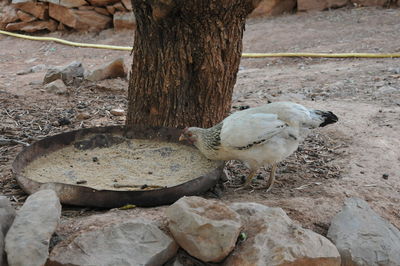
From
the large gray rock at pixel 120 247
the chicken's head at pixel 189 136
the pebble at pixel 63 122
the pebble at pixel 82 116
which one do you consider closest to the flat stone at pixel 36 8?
the pebble at pixel 82 116

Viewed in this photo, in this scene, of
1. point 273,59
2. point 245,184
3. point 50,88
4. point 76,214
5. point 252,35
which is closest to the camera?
point 76,214

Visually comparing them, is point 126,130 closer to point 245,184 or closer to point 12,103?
point 245,184

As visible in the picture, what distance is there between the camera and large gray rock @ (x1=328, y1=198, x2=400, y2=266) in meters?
2.55

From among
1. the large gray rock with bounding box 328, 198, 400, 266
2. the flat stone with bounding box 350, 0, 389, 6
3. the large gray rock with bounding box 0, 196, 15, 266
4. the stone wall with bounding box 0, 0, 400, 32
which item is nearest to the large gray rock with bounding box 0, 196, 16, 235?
the large gray rock with bounding box 0, 196, 15, 266

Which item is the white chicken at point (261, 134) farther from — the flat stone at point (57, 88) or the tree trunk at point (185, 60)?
the flat stone at point (57, 88)

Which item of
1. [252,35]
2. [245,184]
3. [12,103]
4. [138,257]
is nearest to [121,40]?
[252,35]

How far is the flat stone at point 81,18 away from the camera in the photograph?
11.1 meters

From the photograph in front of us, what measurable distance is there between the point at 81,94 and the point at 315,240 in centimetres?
413

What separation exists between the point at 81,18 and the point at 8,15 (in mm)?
1929

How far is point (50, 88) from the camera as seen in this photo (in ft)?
19.3

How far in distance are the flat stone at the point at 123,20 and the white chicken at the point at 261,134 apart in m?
8.00

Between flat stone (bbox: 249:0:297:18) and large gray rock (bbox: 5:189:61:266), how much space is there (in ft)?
29.7

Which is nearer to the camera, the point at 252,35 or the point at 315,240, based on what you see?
the point at 315,240

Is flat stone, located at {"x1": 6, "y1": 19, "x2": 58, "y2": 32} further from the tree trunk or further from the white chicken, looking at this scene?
the white chicken
